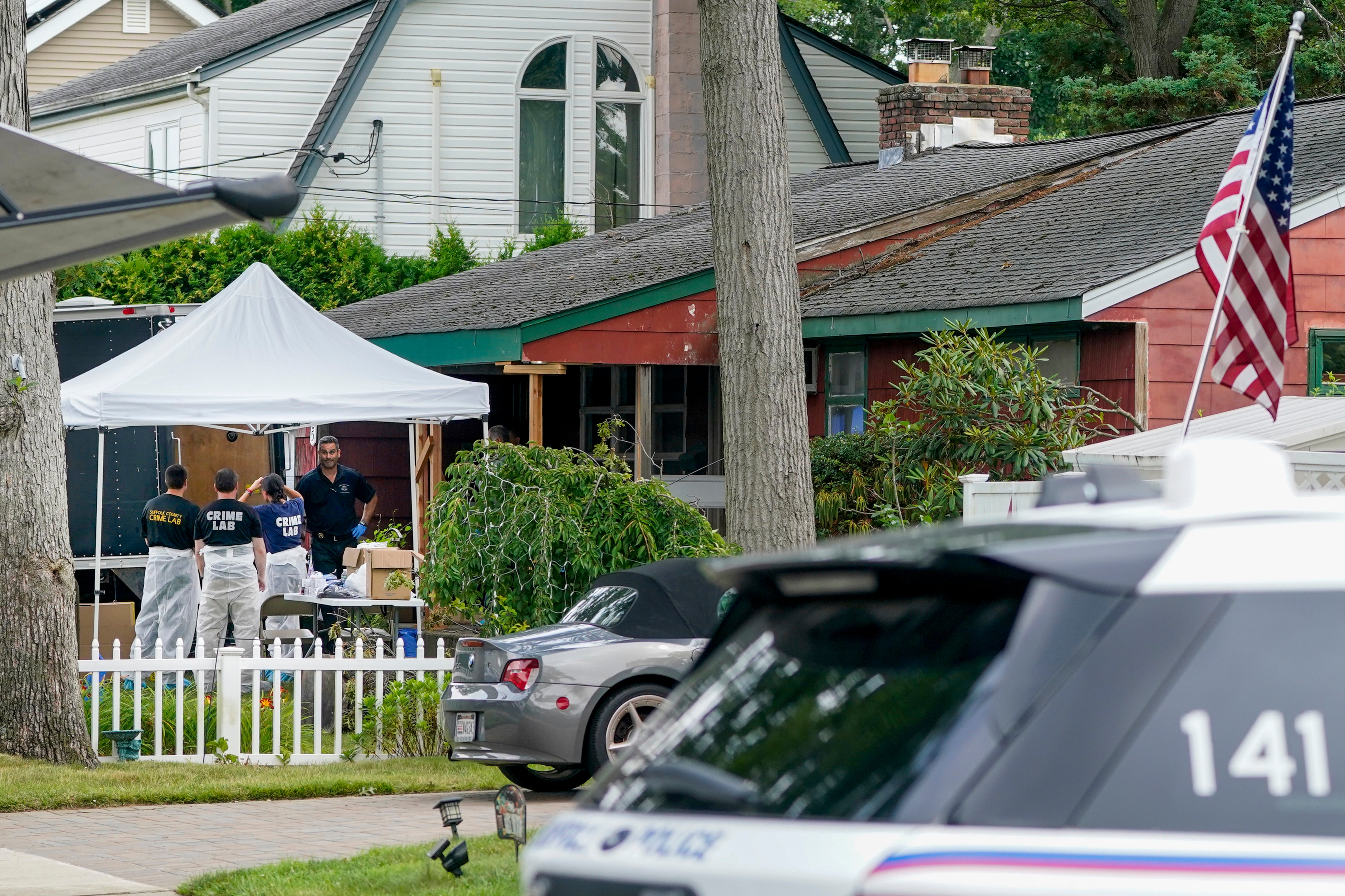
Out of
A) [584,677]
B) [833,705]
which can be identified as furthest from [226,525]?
[833,705]

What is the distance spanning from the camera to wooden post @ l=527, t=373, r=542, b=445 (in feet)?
53.9

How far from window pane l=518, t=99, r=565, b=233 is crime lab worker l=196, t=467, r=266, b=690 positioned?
13.1 meters

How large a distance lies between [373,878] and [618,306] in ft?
32.4

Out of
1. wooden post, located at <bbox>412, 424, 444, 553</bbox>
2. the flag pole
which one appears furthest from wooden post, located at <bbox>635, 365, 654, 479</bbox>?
the flag pole

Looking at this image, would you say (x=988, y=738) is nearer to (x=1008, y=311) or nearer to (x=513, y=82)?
(x=1008, y=311)

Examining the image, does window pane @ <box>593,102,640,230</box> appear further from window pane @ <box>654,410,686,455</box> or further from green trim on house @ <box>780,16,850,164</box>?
window pane @ <box>654,410,686,455</box>

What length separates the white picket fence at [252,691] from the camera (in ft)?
37.1

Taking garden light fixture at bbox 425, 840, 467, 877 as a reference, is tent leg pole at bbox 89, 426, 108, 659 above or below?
above

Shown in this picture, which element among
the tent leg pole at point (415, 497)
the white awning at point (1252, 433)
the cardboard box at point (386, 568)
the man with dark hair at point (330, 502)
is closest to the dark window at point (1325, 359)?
the white awning at point (1252, 433)

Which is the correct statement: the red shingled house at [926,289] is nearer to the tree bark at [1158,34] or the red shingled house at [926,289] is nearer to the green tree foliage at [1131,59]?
the green tree foliage at [1131,59]

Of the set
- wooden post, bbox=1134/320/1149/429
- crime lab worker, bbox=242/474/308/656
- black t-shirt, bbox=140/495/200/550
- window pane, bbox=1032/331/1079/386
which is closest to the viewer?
wooden post, bbox=1134/320/1149/429

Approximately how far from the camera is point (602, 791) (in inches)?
123

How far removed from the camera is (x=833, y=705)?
2.80 metres

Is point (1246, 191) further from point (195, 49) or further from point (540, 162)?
point (195, 49)
